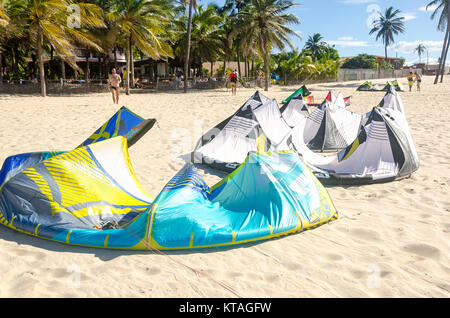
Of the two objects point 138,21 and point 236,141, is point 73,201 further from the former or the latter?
point 138,21

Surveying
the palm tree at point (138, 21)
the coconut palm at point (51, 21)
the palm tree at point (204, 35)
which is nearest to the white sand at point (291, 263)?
the coconut palm at point (51, 21)

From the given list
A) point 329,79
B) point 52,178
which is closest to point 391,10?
point 329,79

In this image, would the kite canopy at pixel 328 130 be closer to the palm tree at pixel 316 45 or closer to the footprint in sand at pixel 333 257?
the footprint in sand at pixel 333 257

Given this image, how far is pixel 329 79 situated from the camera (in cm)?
3741

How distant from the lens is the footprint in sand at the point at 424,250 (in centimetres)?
298

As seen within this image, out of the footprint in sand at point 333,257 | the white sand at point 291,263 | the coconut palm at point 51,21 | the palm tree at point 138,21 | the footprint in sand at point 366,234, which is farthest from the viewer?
the palm tree at point 138,21

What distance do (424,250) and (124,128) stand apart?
15.1ft

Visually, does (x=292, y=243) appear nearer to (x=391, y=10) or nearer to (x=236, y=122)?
(x=236, y=122)

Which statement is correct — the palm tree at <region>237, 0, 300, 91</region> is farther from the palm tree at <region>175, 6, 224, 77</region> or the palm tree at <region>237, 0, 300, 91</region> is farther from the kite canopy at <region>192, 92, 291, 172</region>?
the kite canopy at <region>192, 92, 291, 172</region>

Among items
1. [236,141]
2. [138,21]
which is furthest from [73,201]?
[138,21]

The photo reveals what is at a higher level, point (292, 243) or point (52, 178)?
point (52, 178)

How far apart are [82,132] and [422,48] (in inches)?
4566

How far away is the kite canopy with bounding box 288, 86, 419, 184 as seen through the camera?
4.92 m

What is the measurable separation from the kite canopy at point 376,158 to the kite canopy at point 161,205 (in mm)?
1346
